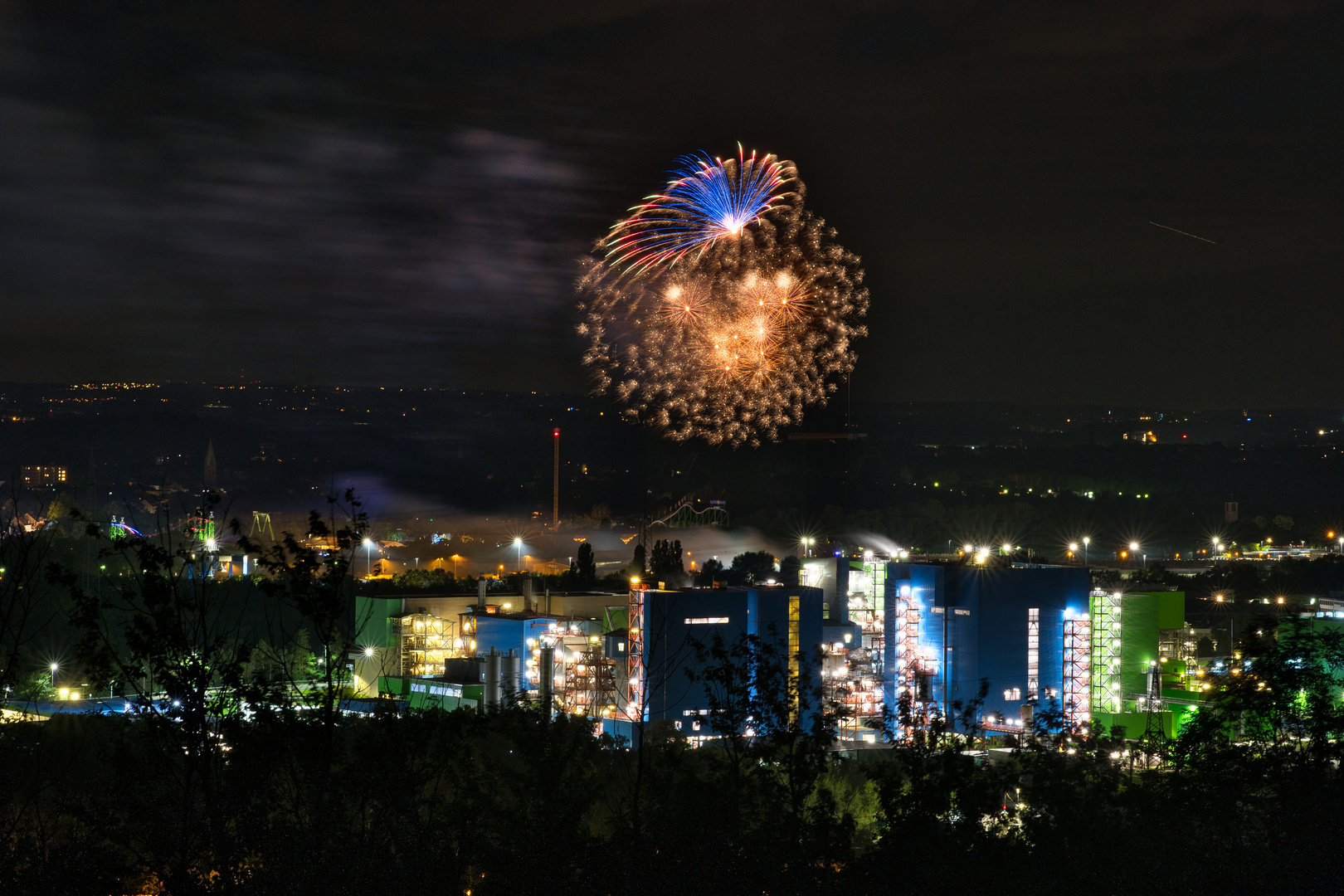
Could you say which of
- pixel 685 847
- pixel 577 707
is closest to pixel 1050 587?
pixel 577 707

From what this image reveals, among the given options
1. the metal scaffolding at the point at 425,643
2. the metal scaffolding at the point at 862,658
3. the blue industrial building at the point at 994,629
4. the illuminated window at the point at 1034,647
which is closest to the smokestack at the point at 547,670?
the metal scaffolding at the point at 425,643

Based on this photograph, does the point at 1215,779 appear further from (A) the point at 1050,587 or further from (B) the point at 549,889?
(A) the point at 1050,587

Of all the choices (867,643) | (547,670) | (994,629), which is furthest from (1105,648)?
(547,670)

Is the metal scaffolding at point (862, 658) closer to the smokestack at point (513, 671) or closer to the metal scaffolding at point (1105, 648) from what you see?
the metal scaffolding at point (1105, 648)

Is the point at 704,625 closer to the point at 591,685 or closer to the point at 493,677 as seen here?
the point at 591,685

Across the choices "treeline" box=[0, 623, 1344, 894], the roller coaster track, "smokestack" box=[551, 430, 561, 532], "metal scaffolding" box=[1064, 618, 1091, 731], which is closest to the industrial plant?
"metal scaffolding" box=[1064, 618, 1091, 731]

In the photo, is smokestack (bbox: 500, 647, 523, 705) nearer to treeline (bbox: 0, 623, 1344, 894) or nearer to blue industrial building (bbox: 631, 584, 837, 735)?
blue industrial building (bbox: 631, 584, 837, 735)
